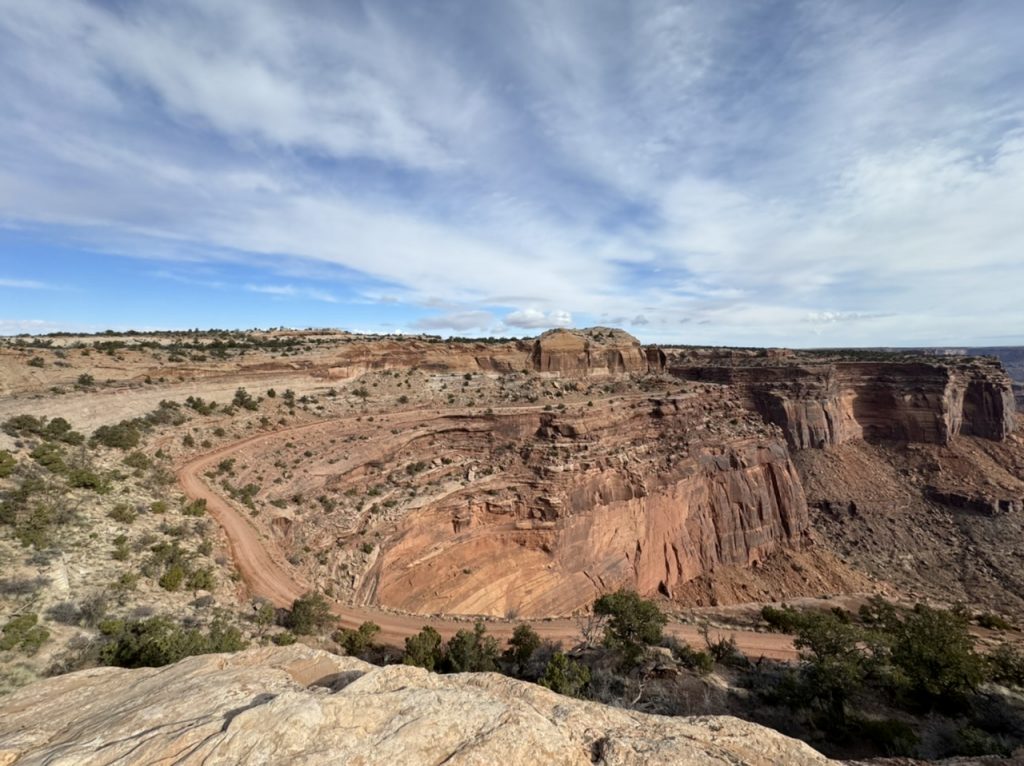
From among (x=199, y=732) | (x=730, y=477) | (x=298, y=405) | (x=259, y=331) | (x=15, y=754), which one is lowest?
(x=730, y=477)

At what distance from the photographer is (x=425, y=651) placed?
16375 millimetres

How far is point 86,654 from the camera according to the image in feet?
36.8

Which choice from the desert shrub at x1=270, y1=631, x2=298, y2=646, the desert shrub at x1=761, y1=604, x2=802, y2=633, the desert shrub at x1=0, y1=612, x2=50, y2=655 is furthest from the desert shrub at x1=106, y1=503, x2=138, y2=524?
the desert shrub at x1=761, y1=604, x2=802, y2=633

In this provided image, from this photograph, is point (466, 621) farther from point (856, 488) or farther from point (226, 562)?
point (856, 488)

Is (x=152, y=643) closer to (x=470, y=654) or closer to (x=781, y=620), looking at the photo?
(x=470, y=654)

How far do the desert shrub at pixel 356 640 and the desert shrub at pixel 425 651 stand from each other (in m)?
1.51

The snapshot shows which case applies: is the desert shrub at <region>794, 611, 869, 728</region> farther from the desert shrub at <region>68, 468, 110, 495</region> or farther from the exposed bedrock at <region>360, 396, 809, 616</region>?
the desert shrub at <region>68, 468, 110, 495</region>

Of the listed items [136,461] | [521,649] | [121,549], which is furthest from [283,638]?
[136,461]

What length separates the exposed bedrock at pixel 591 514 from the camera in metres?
27.1

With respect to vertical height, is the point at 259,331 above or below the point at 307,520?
above

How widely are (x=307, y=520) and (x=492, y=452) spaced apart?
13.0 m

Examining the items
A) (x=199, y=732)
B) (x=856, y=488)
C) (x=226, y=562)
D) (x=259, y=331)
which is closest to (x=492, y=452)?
(x=226, y=562)

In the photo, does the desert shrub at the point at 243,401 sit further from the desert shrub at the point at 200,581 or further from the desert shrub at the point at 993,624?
the desert shrub at the point at 993,624

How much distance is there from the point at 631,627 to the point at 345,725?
16.4 meters
